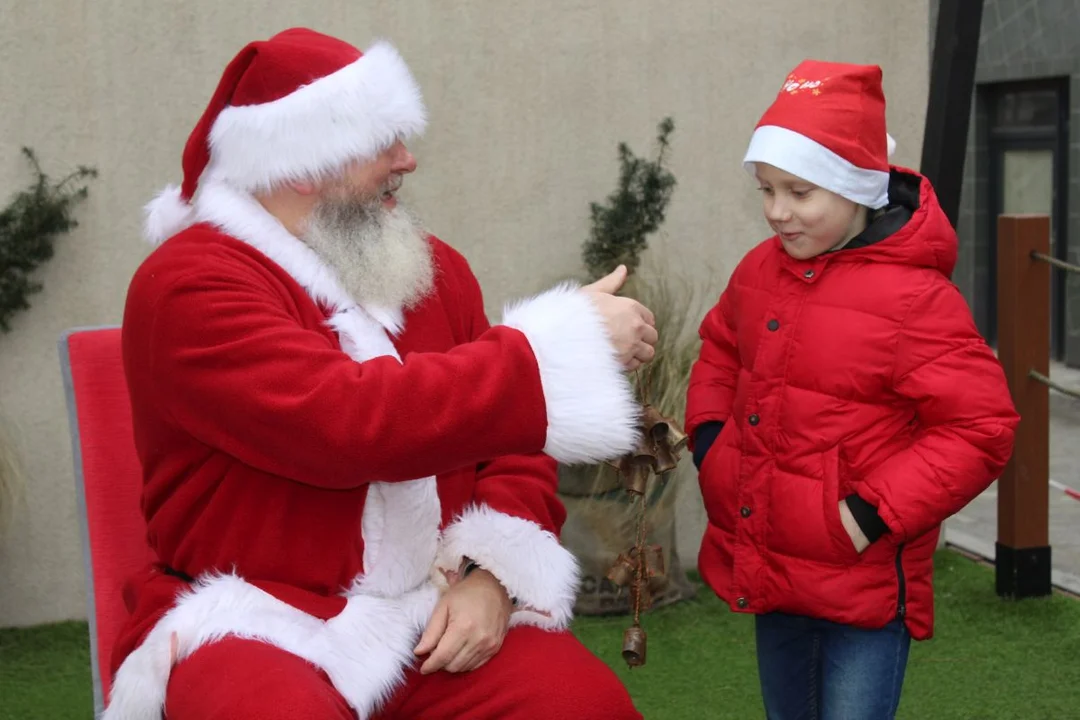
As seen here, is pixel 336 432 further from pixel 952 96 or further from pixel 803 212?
pixel 952 96

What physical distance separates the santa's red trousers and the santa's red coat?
46 mm

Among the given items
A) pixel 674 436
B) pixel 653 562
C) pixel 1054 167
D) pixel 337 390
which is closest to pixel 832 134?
pixel 674 436

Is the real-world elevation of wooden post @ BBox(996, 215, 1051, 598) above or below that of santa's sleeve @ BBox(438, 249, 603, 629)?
below

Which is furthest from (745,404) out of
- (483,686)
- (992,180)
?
(992,180)

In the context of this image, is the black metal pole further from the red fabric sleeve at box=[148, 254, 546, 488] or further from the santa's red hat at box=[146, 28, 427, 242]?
the red fabric sleeve at box=[148, 254, 546, 488]

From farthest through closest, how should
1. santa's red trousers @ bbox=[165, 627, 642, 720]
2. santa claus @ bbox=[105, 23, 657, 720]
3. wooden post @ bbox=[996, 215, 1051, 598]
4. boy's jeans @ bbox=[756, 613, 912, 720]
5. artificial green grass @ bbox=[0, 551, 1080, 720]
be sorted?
wooden post @ bbox=[996, 215, 1051, 598], artificial green grass @ bbox=[0, 551, 1080, 720], boy's jeans @ bbox=[756, 613, 912, 720], santa claus @ bbox=[105, 23, 657, 720], santa's red trousers @ bbox=[165, 627, 642, 720]

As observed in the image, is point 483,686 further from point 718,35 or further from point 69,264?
point 718,35

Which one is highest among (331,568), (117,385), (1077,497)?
(117,385)

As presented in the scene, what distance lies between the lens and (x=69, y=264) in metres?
4.27

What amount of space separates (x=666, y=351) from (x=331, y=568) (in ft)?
7.37

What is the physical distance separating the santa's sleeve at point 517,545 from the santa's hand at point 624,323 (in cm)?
12

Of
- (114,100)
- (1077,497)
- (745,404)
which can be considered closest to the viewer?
(745,404)

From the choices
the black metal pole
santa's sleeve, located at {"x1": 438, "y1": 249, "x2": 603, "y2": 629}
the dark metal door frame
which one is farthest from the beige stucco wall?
the dark metal door frame

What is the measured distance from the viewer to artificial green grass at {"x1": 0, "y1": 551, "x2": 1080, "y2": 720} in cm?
376
